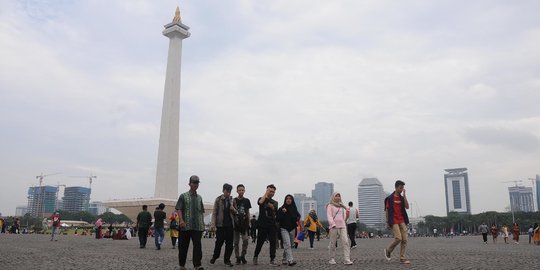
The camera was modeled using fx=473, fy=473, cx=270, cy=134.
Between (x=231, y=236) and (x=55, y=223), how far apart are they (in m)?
17.8

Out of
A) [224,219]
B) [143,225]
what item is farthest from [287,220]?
[143,225]

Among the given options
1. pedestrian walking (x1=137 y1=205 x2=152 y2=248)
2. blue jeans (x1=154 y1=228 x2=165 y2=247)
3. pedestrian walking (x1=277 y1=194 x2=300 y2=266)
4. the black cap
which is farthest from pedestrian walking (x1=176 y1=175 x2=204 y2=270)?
pedestrian walking (x1=137 y1=205 x2=152 y2=248)

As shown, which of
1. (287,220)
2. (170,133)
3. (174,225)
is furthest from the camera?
(170,133)

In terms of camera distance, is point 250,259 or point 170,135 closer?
point 250,259

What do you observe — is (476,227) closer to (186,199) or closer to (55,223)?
(55,223)

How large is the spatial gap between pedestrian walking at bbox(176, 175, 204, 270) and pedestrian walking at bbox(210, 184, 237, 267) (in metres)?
1.17

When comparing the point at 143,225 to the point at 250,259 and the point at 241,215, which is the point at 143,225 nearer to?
the point at 250,259

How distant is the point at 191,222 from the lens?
8.72 m

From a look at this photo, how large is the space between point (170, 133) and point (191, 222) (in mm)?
61135

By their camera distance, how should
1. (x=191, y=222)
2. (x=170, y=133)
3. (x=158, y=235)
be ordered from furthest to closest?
(x=170, y=133)
(x=158, y=235)
(x=191, y=222)

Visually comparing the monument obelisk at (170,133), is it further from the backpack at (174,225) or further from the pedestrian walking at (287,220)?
the pedestrian walking at (287,220)

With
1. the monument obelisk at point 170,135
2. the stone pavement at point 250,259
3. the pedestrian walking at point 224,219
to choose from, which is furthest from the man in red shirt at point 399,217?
the monument obelisk at point 170,135

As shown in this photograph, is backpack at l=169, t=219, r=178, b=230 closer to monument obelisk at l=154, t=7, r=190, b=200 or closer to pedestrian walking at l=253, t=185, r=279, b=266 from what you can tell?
pedestrian walking at l=253, t=185, r=279, b=266

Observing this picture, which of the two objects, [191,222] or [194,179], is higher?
[194,179]
